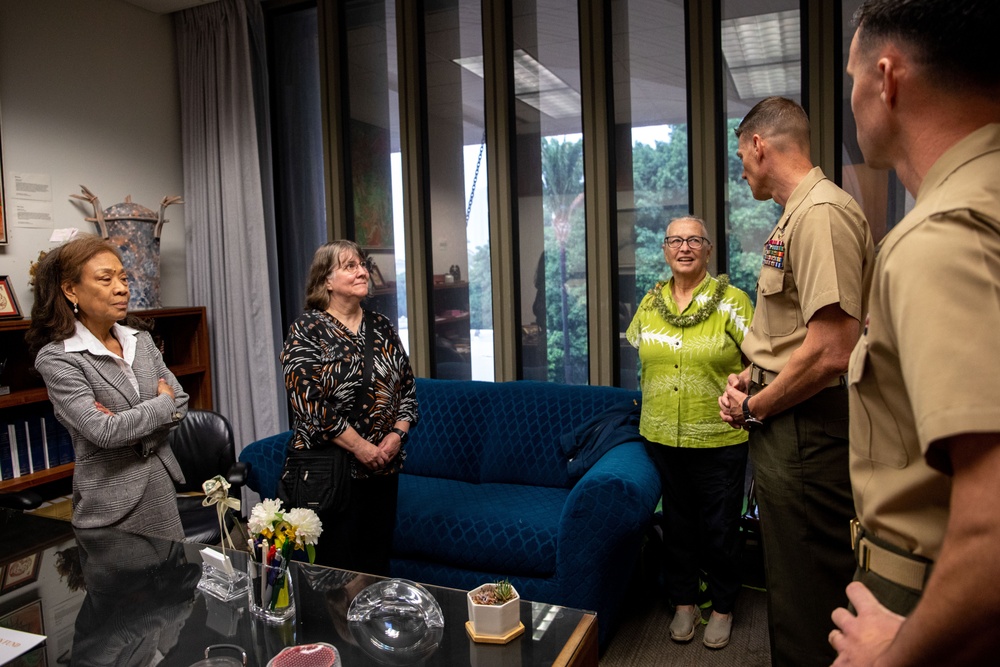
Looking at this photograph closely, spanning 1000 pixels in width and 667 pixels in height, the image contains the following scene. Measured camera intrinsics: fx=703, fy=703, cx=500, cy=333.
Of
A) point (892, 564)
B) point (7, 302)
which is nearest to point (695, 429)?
Answer: point (892, 564)

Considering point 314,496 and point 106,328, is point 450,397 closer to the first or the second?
point 314,496

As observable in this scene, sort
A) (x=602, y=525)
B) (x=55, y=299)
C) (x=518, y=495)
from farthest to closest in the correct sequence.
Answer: (x=518, y=495)
(x=602, y=525)
(x=55, y=299)

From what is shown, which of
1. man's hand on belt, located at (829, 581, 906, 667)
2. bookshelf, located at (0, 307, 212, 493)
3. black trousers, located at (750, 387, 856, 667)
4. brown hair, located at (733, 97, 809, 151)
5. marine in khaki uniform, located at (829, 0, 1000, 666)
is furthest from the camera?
bookshelf, located at (0, 307, 212, 493)

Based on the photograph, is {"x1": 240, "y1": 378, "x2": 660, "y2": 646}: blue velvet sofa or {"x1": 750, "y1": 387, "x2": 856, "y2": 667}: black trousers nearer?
{"x1": 750, "y1": 387, "x2": 856, "y2": 667}: black trousers

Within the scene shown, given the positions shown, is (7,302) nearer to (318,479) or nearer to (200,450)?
(200,450)

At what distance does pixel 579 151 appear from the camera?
3.73m

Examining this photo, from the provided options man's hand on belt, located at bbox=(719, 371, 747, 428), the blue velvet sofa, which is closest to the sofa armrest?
the blue velvet sofa

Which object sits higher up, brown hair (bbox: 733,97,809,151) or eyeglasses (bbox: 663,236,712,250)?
brown hair (bbox: 733,97,809,151)

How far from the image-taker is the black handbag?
2297mm

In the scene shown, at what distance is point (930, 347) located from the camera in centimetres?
69

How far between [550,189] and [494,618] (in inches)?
106

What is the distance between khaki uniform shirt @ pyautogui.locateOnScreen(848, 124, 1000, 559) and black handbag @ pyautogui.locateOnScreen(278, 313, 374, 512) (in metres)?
1.75

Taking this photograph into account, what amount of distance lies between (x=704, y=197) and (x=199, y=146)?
121 inches

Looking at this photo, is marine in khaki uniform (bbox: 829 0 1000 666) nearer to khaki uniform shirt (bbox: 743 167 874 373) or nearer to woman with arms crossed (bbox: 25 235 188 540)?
khaki uniform shirt (bbox: 743 167 874 373)
